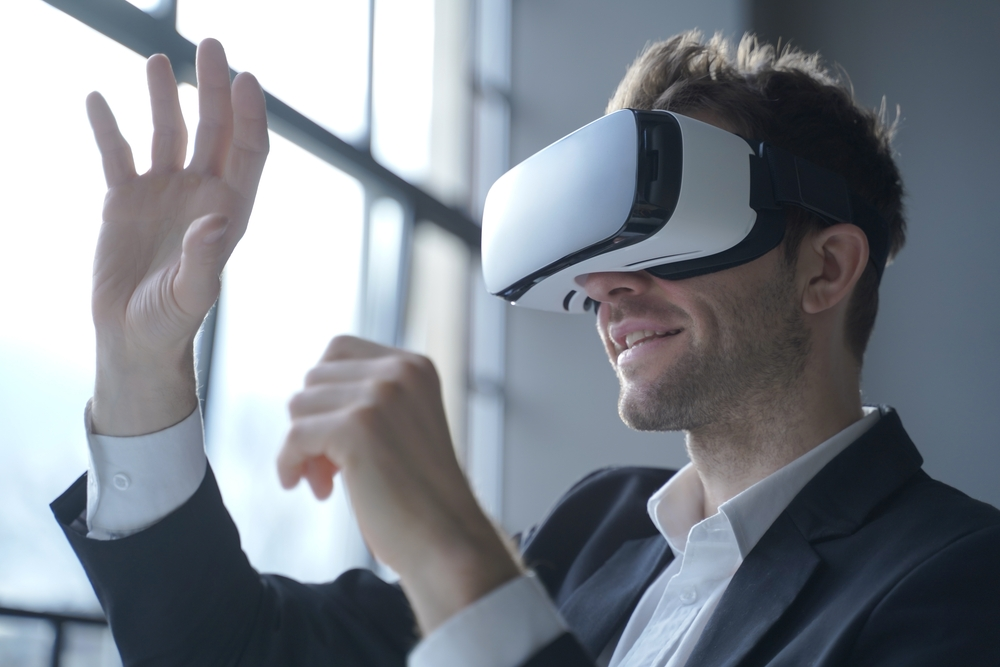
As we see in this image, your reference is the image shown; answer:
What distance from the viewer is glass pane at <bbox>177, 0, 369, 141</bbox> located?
208cm

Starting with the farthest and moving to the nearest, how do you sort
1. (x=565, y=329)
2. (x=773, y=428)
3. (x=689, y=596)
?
(x=565, y=329) → (x=773, y=428) → (x=689, y=596)

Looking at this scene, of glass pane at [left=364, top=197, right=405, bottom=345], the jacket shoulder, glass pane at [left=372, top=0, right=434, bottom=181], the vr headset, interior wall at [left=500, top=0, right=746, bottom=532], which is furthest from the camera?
interior wall at [left=500, top=0, right=746, bottom=532]

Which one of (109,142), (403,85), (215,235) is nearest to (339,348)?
(215,235)

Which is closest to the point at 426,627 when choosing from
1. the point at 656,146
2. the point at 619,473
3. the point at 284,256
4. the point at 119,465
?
the point at 119,465

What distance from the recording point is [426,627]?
60cm

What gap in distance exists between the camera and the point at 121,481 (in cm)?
98

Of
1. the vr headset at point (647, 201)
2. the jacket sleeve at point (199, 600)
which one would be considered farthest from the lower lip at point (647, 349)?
the jacket sleeve at point (199, 600)

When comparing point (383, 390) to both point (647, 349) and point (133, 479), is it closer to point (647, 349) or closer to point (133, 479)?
point (133, 479)

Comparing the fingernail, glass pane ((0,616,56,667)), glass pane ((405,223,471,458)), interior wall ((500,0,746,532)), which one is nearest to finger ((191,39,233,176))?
the fingernail

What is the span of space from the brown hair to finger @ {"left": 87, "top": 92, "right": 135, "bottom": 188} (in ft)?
2.81

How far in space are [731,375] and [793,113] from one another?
1.47ft

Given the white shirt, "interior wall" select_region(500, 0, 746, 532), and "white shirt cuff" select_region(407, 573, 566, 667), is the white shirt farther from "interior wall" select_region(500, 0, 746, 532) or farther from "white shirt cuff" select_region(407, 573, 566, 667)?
"interior wall" select_region(500, 0, 746, 532)

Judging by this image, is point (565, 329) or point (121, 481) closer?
point (121, 481)

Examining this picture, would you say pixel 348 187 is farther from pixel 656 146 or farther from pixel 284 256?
pixel 656 146
